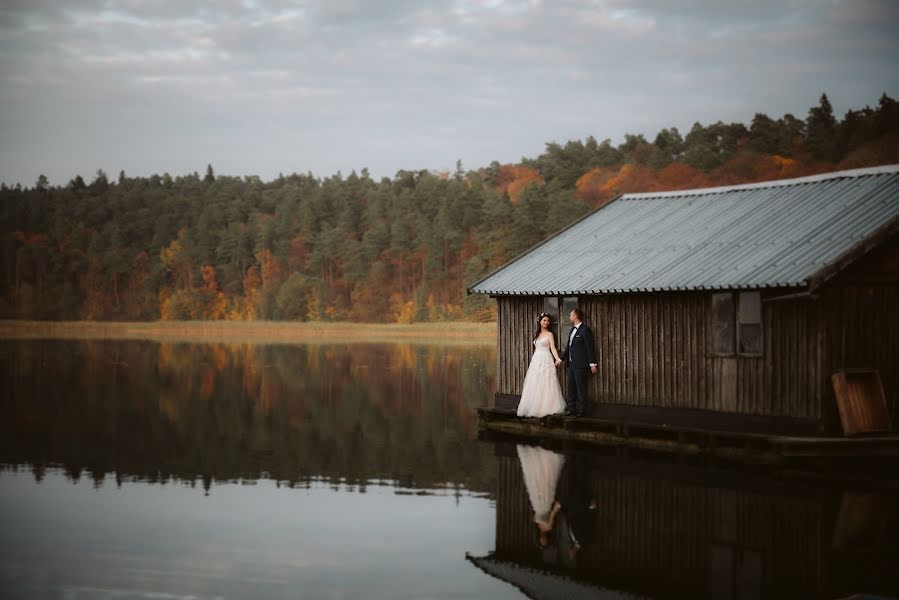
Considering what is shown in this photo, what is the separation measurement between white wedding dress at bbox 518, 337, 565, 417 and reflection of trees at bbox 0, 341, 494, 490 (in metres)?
1.71

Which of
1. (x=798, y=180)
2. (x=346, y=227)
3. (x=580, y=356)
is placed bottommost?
(x=580, y=356)

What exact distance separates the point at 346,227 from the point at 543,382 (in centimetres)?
12508

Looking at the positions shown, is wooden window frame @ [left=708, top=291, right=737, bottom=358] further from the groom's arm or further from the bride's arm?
the bride's arm

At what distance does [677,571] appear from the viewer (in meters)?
12.2

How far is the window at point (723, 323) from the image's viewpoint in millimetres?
22536

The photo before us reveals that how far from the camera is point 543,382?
25.5 meters

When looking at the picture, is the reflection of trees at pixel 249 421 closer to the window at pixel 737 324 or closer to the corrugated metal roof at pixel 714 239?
the corrugated metal roof at pixel 714 239

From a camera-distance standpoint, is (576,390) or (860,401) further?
(576,390)

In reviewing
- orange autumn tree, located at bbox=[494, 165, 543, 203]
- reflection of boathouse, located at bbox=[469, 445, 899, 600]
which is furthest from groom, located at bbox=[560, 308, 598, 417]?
orange autumn tree, located at bbox=[494, 165, 543, 203]

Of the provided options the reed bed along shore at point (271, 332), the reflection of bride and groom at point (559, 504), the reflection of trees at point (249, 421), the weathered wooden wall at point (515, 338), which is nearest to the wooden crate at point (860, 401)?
the reflection of bride and groom at point (559, 504)

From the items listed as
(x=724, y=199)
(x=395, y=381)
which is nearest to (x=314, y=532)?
(x=724, y=199)

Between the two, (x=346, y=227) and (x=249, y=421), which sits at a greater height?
(x=346, y=227)

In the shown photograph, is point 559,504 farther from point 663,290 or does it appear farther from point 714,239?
point 714,239

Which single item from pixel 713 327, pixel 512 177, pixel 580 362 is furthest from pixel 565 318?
pixel 512 177
